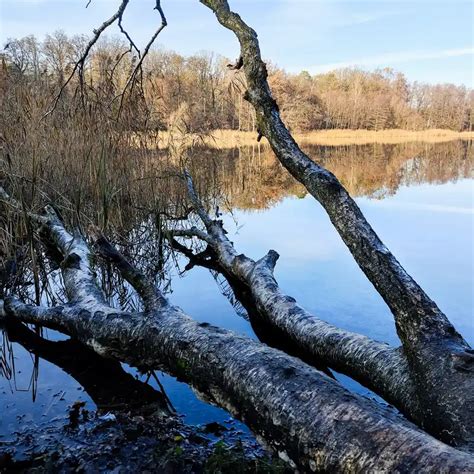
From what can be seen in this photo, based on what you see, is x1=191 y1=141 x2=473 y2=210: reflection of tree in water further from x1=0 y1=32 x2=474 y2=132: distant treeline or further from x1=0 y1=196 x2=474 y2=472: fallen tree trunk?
x1=0 y1=196 x2=474 y2=472: fallen tree trunk

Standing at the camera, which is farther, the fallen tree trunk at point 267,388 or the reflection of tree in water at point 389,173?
the reflection of tree in water at point 389,173

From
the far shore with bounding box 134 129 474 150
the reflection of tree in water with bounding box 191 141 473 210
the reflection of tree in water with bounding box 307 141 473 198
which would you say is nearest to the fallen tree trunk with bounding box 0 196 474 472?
the far shore with bounding box 134 129 474 150

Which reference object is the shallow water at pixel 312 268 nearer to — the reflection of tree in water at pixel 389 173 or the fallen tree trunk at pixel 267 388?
the reflection of tree in water at pixel 389 173

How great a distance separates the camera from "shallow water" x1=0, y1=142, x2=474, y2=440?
2.76 m

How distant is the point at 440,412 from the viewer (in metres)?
1.80

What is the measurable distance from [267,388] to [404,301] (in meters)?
0.77

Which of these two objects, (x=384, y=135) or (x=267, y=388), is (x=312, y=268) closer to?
(x=267, y=388)

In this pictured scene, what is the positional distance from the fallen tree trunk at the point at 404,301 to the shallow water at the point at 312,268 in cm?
86

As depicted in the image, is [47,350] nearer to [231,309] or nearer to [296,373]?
[231,309]

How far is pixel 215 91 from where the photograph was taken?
456 inches

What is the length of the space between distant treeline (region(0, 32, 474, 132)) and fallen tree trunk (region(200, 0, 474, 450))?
59cm

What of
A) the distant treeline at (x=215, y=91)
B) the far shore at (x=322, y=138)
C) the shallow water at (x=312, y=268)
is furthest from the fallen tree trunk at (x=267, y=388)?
the far shore at (x=322, y=138)

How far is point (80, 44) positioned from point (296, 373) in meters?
5.15

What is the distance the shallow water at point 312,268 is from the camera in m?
2.76
